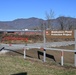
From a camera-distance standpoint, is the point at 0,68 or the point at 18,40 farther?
the point at 18,40

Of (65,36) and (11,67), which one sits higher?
(65,36)

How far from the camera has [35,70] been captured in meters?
13.2

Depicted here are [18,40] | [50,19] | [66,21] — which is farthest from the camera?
[66,21]

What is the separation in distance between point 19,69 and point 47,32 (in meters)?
5.65

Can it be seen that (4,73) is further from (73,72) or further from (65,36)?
(65,36)

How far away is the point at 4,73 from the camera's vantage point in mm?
12258

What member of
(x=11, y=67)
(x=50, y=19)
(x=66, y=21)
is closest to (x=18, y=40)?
(x=11, y=67)

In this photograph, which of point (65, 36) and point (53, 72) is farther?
point (65, 36)

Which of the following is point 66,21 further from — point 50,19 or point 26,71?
point 26,71

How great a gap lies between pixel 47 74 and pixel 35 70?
1198 millimetres

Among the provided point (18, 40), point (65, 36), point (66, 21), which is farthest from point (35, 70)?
point (66, 21)

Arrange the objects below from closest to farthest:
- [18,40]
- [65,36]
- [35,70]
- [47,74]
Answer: [47,74] < [35,70] < [65,36] < [18,40]

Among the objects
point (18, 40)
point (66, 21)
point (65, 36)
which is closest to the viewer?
point (65, 36)

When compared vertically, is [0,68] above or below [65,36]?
below
